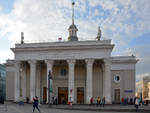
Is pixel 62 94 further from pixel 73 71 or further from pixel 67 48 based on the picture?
pixel 67 48

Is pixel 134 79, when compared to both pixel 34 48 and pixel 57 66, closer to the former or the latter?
pixel 57 66

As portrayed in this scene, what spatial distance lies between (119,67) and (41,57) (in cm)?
1492

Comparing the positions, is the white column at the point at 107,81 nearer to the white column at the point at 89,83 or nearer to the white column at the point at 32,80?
the white column at the point at 89,83

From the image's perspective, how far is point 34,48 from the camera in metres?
36.5

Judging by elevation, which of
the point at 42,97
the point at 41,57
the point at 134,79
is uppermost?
the point at 41,57

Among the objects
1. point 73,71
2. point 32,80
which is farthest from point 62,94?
point 73,71

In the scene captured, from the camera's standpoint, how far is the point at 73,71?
3500 cm

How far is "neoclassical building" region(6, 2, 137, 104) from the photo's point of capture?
114ft

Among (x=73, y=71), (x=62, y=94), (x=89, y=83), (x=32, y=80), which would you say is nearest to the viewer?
(x=89, y=83)

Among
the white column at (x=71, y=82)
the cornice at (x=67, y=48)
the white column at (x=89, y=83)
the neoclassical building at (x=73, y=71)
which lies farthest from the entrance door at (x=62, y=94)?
the cornice at (x=67, y=48)

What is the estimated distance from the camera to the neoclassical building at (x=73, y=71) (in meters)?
34.7

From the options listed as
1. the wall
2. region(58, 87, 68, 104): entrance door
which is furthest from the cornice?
the wall

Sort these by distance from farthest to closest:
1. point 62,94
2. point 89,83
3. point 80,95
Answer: point 62,94
point 80,95
point 89,83

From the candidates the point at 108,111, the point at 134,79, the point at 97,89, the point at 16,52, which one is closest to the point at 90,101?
the point at 97,89
